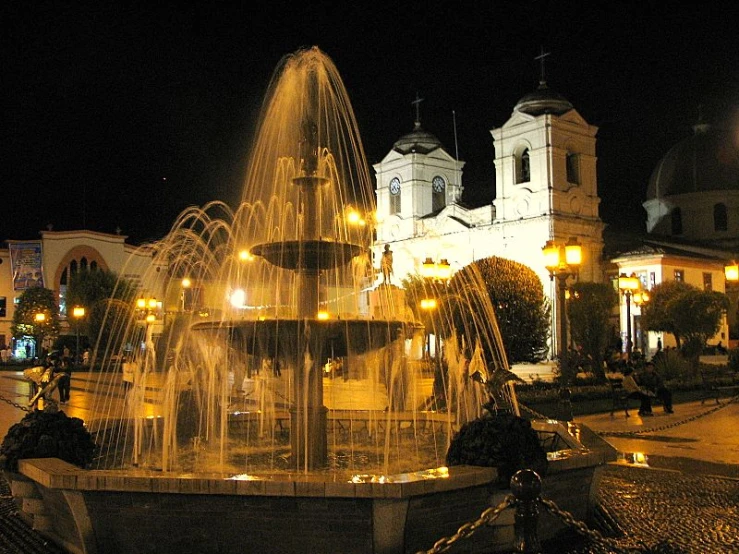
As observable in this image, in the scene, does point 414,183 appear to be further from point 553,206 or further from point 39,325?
point 39,325

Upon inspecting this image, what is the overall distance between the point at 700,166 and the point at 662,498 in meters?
63.2

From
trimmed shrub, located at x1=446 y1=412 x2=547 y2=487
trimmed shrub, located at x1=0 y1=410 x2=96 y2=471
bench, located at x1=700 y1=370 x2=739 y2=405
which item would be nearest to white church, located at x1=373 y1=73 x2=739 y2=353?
bench, located at x1=700 y1=370 x2=739 y2=405

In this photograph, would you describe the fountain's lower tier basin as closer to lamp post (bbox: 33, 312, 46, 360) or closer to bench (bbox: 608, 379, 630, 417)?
bench (bbox: 608, 379, 630, 417)

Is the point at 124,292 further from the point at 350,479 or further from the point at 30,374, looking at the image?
the point at 350,479

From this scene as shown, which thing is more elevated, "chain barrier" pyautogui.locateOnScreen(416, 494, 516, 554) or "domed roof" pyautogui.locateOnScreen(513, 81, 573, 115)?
"domed roof" pyautogui.locateOnScreen(513, 81, 573, 115)

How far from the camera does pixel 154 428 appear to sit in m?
11.3

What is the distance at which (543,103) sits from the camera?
5412cm

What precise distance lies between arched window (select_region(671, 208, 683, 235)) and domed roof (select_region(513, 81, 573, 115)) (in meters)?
18.1

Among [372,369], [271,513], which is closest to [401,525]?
[271,513]

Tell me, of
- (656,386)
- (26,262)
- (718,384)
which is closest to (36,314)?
(26,262)

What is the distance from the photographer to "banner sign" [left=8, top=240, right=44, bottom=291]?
202 feet

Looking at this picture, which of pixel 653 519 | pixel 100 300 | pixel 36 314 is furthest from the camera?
pixel 36 314

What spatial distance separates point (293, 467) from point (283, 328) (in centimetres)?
166

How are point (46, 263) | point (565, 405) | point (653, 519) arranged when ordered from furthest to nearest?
point (46, 263), point (565, 405), point (653, 519)
